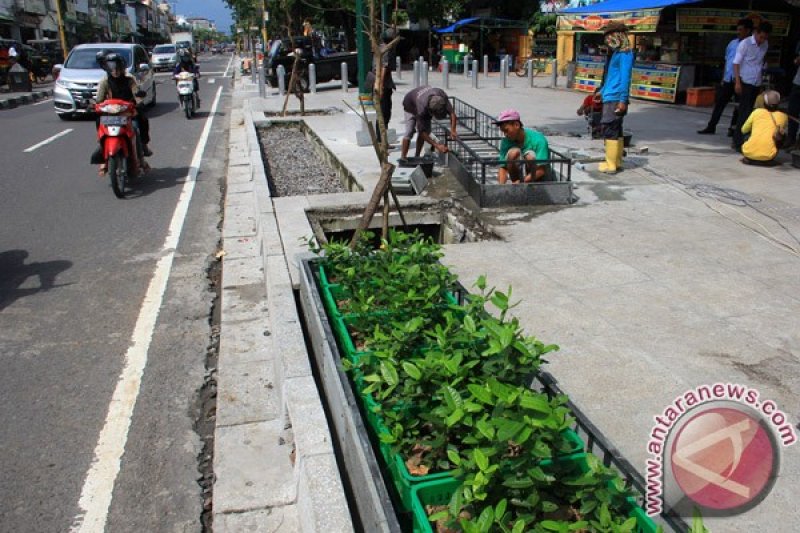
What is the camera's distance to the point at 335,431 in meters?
3.57

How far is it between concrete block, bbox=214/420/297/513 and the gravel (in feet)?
20.3

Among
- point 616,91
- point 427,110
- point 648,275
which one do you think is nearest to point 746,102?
point 616,91

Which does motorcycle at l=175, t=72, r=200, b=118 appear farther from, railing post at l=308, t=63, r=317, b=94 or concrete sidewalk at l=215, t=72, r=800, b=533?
concrete sidewalk at l=215, t=72, r=800, b=533

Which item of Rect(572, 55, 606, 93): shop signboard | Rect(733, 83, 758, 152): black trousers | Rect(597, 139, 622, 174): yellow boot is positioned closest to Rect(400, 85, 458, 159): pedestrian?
Rect(597, 139, 622, 174): yellow boot

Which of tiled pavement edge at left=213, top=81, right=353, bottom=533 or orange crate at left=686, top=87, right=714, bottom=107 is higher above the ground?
orange crate at left=686, top=87, right=714, bottom=107

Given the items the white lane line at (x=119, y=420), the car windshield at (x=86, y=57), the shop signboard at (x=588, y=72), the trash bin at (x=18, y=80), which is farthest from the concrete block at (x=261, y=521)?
the trash bin at (x=18, y=80)

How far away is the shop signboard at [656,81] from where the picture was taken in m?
17.2

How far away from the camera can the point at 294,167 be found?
11.8m

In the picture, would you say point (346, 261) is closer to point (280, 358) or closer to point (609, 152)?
point (280, 358)

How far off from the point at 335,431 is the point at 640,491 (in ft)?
5.54

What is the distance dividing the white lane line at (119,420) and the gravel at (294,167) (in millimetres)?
3448

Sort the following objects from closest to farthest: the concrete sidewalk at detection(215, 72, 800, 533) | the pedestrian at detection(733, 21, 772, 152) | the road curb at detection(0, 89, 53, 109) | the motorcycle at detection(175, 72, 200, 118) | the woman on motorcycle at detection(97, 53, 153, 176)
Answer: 1. the concrete sidewalk at detection(215, 72, 800, 533)
2. the woman on motorcycle at detection(97, 53, 153, 176)
3. the pedestrian at detection(733, 21, 772, 152)
4. the motorcycle at detection(175, 72, 200, 118)
5. the road curb at detection(0, 89, 53, 109)

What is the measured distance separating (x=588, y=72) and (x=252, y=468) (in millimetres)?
20313

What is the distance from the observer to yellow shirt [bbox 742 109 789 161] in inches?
360
